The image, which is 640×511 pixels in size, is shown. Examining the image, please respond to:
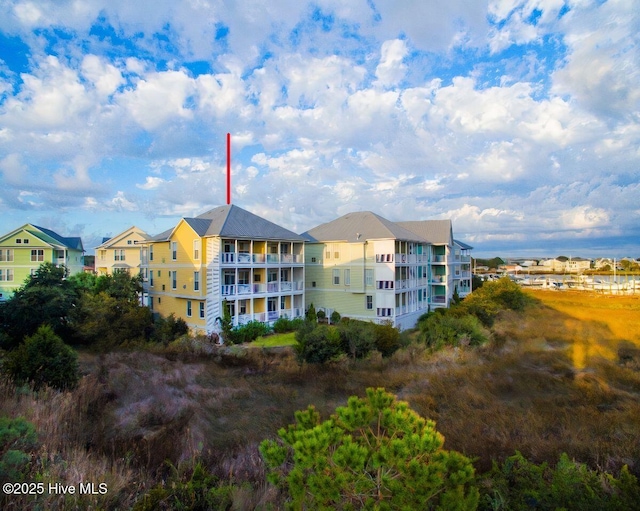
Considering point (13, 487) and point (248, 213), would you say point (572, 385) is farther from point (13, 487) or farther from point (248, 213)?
point (248, 213)

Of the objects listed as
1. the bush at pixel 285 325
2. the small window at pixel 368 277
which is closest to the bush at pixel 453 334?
the small window at pixel 368 277

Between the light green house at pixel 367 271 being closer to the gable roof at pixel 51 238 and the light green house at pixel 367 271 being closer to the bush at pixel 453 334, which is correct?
the bush at pixel 453 334

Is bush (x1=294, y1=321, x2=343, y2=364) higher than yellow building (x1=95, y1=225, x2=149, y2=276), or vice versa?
yellow building (x1=95, y1=225, x2=149, y2=276)

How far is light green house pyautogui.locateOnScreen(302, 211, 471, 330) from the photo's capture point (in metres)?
27.2

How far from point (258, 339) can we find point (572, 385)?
16.0 metres

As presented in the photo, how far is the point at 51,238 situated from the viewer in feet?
131

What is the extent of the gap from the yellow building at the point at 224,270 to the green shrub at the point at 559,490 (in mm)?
19427

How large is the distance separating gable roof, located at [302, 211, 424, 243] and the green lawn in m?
9.49

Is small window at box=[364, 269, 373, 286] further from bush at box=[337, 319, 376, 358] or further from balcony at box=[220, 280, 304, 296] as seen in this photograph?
bush at box=[337, 319, 376, 358]

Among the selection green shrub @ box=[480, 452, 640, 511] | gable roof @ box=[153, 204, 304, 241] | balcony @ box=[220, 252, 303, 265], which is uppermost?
gable roof @ box=[153, 204, 304, 241]

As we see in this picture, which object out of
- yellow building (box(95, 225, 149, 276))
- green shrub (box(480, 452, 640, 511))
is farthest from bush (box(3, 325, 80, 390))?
yellow building (box(95, 225, 149, 276))

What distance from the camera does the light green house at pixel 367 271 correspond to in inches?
1070

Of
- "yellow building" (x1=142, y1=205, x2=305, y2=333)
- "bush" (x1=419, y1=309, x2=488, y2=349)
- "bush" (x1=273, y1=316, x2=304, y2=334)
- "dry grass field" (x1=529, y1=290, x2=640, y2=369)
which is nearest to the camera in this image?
"dry grass field" (x1=529, y1=290, x2=640, y2=369)

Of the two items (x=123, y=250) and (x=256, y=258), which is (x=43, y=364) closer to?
(x=256, y=258)
